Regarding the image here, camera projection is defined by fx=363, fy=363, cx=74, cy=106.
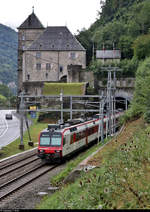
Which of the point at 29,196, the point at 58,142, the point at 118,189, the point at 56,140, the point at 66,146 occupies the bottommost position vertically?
the point at 29,196

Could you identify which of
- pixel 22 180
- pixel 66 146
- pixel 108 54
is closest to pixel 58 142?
pixel 66 146

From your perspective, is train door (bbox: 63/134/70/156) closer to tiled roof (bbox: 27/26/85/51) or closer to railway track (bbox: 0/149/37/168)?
railway track (bbox: 0/149/37/168)

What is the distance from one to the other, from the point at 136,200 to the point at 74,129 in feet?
60.2

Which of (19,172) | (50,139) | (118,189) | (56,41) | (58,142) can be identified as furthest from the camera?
(56,41)

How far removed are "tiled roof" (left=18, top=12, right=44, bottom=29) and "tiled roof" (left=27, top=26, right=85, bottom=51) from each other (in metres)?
4.34

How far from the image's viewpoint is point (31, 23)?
76.9m

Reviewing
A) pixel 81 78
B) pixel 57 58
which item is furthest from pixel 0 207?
pixel 57 58

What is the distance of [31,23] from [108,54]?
17.7m

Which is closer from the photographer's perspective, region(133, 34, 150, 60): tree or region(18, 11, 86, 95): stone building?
region(133, 34, 150, 60): tree

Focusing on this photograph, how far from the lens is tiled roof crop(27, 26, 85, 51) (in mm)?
71000

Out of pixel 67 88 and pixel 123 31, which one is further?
pixel 123 31

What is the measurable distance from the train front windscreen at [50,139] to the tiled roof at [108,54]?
163 ft

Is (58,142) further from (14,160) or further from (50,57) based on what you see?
(50,57)

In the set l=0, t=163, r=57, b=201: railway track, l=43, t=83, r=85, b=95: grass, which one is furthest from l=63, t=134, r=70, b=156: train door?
l=43, t=83, r=85, b=95: grass
